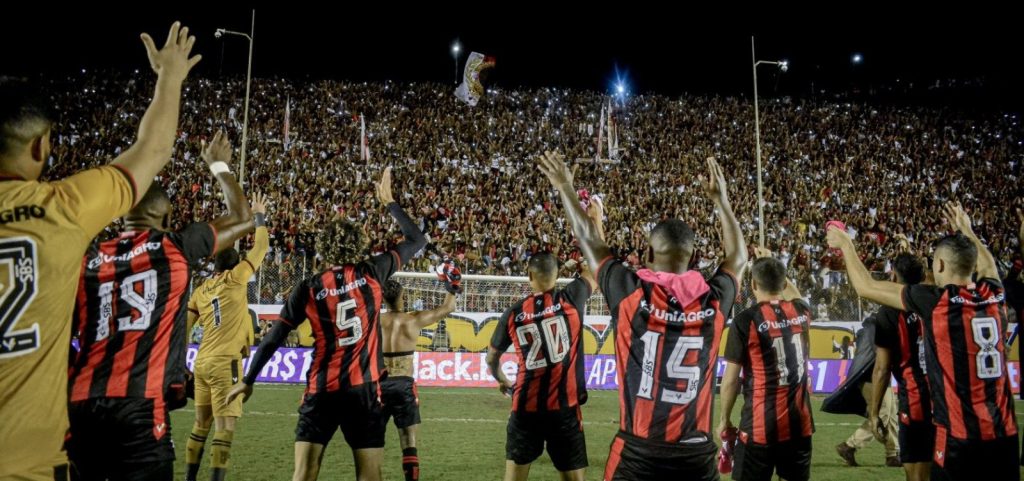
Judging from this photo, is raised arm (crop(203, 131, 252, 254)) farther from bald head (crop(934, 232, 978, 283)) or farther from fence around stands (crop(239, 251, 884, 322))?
fence around stands (crop(239, 251, 884, 322))

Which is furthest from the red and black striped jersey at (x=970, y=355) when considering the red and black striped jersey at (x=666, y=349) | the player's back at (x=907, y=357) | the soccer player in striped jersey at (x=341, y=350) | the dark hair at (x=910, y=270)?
the soccer player in striped jersey at (x=341, y=350)

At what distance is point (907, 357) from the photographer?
6629 mm

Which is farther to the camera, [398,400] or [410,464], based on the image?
[398,400]

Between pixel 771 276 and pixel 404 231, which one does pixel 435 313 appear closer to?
pixel 404 231

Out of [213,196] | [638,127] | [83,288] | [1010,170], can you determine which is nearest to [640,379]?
[83,288]

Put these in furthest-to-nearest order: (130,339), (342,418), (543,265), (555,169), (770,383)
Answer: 1. (543,265)
2. (770,383)
3. (342,418)
4. (555,169)
5. (130,339)

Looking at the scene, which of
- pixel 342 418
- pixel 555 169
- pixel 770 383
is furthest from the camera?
pixel 770 383

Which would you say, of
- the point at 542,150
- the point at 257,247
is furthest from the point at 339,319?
the point at 542,150

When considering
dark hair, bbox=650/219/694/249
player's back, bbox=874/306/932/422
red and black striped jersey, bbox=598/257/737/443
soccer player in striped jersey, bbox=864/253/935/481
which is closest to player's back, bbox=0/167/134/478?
red and black striped jersey, bbox=598/257/737/443

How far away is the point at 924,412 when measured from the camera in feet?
21.1

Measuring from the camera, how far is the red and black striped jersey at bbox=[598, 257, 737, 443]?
3957 mm

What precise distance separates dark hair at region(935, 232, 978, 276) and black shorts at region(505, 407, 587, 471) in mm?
3067

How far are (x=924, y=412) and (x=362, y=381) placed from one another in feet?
16.6

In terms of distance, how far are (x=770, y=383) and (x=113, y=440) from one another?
4676mm
